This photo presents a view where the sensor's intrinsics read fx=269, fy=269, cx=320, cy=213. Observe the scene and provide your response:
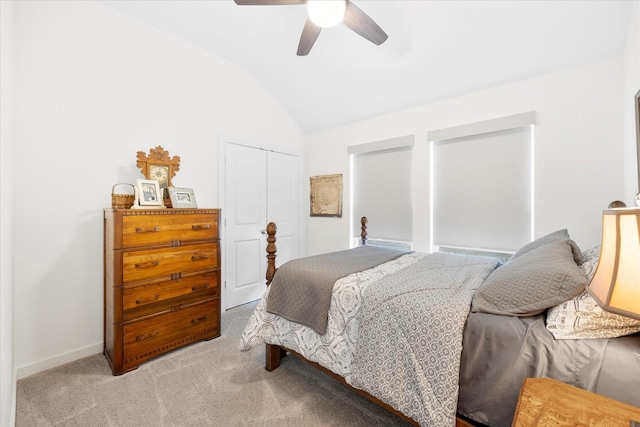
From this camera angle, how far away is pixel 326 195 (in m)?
4.11

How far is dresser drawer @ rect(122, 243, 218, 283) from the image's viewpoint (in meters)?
2.06

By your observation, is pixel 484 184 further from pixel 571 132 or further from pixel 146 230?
pixel 146 230

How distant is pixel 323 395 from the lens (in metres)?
1.79

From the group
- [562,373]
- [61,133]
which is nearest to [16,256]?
[61,133]

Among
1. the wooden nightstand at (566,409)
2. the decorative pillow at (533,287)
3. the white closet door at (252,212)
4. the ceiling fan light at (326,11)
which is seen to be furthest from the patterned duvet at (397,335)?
the ceiling fan light at (326,11)

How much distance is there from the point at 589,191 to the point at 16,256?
453cm

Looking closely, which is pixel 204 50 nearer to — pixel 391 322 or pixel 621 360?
pixel 391 322

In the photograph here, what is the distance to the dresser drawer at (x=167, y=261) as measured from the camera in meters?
2.06

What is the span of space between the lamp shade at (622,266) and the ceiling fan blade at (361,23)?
1.76 m

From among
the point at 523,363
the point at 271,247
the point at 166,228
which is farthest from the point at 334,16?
the point at 523,363

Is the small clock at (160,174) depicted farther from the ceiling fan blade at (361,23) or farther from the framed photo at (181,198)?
the ceiling fan blade at (361,23)

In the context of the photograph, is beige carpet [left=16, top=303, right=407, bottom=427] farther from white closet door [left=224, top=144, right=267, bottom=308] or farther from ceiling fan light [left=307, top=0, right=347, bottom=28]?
ceiling fan light [left=307, top=0, right=347, bottom=28]

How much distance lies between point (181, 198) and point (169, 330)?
1.16m

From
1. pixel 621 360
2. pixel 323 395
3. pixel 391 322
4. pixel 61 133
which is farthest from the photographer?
pixel 61 133
